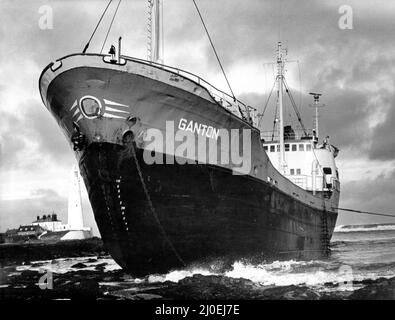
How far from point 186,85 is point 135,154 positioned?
7.17ft

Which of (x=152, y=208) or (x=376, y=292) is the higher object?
(x=152, y=208)

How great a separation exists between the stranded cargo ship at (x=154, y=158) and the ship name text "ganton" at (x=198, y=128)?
0.03 meters

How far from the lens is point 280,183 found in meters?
17.1

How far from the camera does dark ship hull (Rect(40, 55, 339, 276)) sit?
11.7m

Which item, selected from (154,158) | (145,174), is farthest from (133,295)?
(154,158)

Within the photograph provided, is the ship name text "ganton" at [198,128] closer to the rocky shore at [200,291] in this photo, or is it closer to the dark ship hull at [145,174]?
the dark ship hull at [145,174]

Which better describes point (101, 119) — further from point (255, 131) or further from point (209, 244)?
point (255, 131)

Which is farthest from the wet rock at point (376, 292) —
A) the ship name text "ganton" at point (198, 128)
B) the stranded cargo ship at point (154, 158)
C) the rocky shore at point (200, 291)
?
the ship name text "ganton" at point (198, 128)

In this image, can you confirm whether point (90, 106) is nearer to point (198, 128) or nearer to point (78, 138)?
point (78, 138)

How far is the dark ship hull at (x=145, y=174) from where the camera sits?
11.7 m

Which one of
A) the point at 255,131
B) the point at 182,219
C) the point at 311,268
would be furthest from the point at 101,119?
the point at 311,268

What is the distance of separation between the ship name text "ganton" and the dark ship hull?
141 millimetres

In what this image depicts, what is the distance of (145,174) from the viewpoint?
12078 mm

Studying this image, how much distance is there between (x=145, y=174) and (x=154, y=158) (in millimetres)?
455
